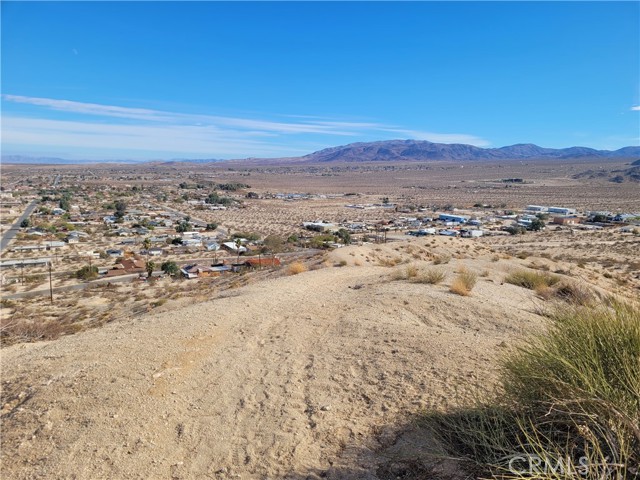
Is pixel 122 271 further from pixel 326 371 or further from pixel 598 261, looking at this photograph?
pixel 598 261

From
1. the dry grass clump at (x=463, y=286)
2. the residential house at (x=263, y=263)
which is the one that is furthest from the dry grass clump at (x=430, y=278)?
the residential house at (x=263, y=263)

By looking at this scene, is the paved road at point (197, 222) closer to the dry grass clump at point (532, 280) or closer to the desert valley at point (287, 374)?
the desert valley at point (287, 374)

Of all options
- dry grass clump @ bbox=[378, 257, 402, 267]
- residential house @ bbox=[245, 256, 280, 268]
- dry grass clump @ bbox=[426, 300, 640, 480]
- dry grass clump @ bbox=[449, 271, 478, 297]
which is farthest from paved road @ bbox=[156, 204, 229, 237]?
dry grass clump @ bbox=[426, 300, 640, 480]

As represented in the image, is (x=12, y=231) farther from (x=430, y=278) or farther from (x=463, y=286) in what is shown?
(x=463, y=286)

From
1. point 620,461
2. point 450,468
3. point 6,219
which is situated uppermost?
point 620,461

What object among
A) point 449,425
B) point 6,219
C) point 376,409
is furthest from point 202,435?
point 6,219

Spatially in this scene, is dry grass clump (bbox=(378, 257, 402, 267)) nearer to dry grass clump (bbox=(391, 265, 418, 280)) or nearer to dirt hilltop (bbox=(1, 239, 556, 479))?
dry grass clump (bbox=(391, 265, 418, 280))
